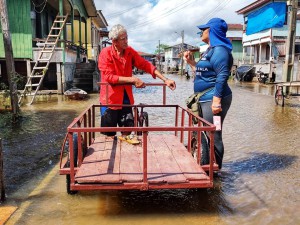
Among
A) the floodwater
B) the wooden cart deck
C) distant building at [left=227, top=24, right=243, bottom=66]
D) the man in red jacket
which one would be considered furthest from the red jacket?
distant building at [left=227, top=24, right=243, bottom=66]

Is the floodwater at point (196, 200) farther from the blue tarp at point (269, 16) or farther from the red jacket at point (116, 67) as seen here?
the blue tarp at point (269, 16)

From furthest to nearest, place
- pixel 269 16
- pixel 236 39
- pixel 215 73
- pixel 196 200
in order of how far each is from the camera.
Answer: pixel 236 39, pixel 269 16, pixel 215 73, pixel 196 200

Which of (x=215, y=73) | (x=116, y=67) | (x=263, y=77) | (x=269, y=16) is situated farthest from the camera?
(x=269, y=16)

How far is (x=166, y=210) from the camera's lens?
147 inches

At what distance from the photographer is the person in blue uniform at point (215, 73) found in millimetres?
4039

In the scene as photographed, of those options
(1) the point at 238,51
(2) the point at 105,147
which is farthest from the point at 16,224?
(1) the point at 238,51

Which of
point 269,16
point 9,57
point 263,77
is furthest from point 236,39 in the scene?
point 9,57

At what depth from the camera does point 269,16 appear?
89.1ft

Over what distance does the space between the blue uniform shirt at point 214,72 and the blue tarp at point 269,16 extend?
81.4ft

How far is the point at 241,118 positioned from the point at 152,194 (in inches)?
244

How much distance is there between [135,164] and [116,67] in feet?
4.57

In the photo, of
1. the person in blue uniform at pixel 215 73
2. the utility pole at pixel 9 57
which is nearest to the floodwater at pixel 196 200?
the person in blue uniform at pixel 215 73

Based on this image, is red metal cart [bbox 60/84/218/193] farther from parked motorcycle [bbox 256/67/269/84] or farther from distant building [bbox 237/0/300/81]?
parked motorcycle [bbox 256/67/269/84]

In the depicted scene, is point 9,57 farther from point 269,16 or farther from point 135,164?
point 269,16
